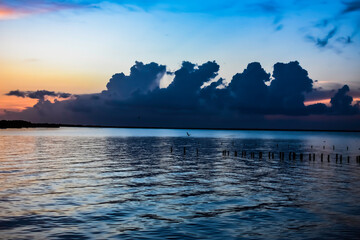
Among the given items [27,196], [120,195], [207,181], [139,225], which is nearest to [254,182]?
[207,181]

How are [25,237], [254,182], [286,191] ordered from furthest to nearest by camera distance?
[254,182]
[286,191]
[25,237]

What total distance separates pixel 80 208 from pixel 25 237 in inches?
256

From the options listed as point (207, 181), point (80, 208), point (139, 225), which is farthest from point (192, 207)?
point (207, 181)

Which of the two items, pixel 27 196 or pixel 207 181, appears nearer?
pixel 27 196

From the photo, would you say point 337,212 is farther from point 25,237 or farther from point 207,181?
point 25,237

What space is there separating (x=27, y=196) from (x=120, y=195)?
762 cm

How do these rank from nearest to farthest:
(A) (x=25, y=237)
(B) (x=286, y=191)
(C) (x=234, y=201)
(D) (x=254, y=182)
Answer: (A) (x=25, y=237) → (C) (x=234, y=201) → (B) (x=286, y=191) → (D) (x=254, y=182)

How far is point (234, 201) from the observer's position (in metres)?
28.0

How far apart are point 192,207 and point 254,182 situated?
15.2 m

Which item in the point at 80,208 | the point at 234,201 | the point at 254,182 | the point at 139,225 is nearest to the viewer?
the point at 139,225

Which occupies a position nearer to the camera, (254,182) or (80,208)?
(80,208)

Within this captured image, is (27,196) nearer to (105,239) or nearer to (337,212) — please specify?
(105,239)

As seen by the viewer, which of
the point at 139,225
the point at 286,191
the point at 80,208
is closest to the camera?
the point at 139,225

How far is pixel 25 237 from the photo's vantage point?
1800 cm
